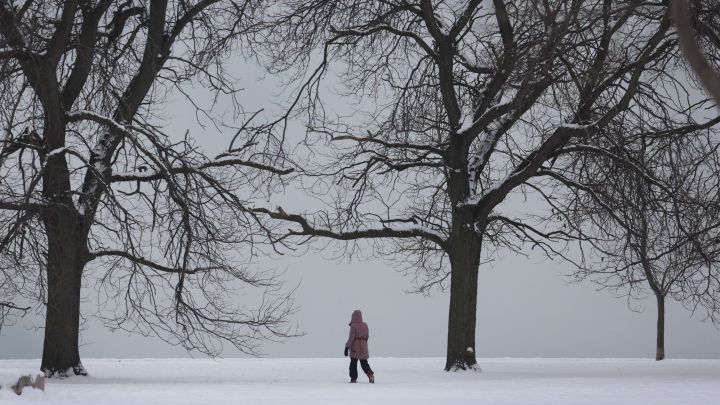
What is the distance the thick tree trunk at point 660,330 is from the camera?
27.6 metres

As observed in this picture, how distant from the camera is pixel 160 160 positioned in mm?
15875

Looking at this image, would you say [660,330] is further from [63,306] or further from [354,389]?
[63,306]

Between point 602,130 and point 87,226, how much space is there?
9.52 metres

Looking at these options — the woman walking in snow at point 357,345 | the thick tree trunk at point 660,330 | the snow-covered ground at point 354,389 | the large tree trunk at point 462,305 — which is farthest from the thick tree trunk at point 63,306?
the thick tree trunk at point 660,330

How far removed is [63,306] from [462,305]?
790cm

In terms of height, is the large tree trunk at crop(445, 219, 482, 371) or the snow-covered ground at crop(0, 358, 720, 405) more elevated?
the large tree trunk at crop(445, 219, 482, 371)

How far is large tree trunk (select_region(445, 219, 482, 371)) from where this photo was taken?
777 inches

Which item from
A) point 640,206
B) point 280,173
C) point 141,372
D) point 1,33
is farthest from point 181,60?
point 640,206

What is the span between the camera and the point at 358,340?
17.4 m

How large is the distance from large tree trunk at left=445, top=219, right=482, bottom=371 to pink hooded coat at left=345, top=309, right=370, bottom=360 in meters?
2.82

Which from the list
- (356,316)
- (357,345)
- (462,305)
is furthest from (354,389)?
(462,305)

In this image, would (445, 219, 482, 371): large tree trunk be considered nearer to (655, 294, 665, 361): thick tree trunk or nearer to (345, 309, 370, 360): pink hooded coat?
(345, 309, 370, 360): pink hooded coat

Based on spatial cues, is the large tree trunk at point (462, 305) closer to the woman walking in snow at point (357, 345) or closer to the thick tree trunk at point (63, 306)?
the woman walking in snow at point (357, 345)

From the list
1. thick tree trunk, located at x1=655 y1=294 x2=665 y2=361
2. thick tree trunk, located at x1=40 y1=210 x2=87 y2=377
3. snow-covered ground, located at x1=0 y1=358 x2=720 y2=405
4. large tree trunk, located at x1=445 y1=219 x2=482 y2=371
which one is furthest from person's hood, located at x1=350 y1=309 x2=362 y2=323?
thick tree trunk, located at x1=655 y1=294 x2=665 y2=361
